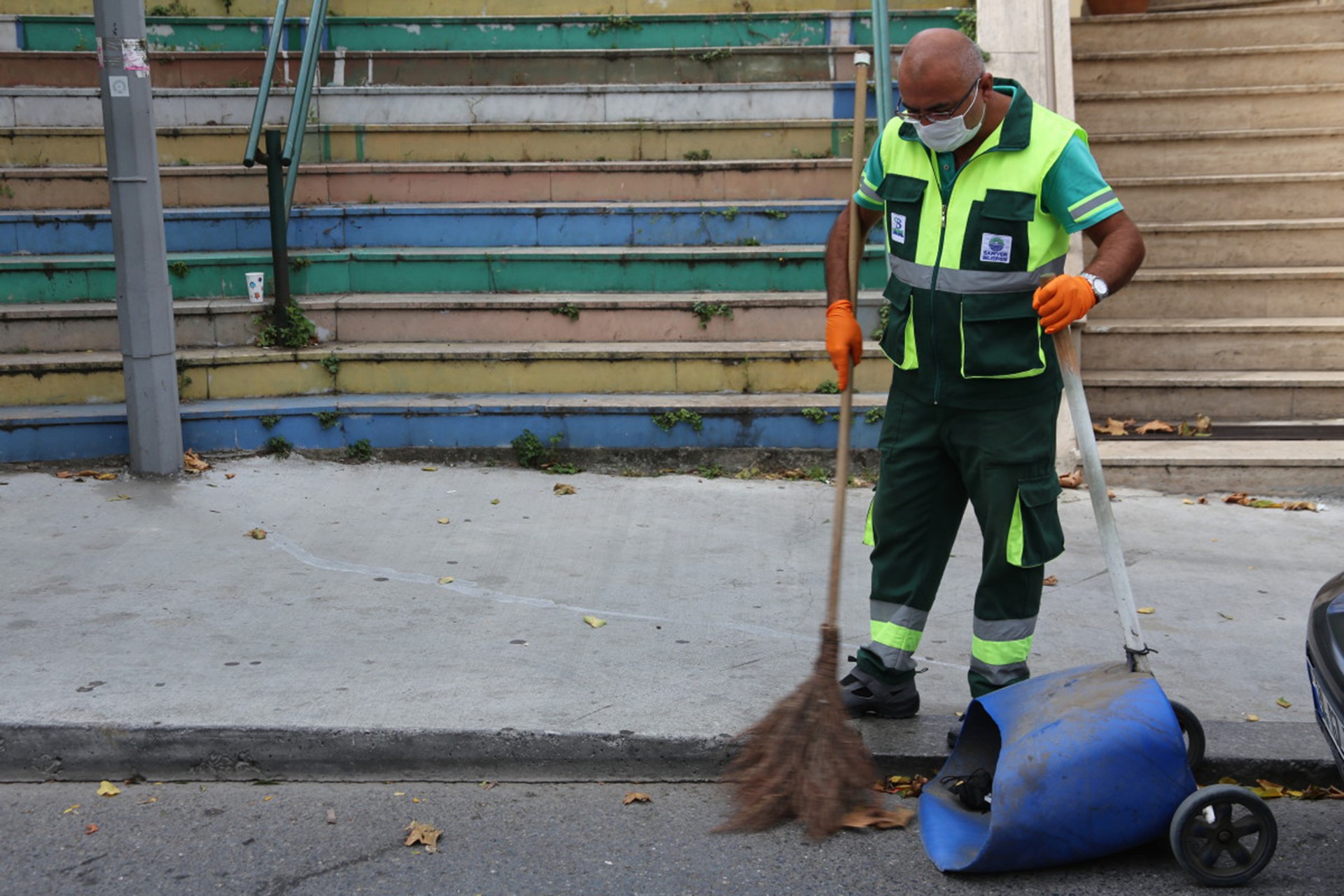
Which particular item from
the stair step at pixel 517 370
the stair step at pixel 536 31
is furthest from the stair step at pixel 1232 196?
the stair step at pixel 517 370

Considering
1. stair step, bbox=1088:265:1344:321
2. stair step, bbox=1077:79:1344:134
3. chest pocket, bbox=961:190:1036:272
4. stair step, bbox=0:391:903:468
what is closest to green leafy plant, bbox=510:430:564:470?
stair step, bbox=0:391:903:468

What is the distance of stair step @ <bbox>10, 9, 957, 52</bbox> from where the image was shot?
8.59 meters

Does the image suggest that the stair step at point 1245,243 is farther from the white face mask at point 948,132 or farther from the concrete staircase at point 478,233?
the white face mask at point 948,132

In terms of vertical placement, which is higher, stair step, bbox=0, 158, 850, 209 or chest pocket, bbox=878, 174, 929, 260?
stair step, bbox=0, 158, 850, 209

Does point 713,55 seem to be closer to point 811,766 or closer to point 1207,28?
point 1207,28

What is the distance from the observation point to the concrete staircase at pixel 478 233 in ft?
21.5

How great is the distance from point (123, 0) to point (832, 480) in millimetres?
3879

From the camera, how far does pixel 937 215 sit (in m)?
3.57

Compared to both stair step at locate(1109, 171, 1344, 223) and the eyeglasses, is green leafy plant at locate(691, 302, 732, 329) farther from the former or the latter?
the eyeglasses

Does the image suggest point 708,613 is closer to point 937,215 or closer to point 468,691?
point 468,691

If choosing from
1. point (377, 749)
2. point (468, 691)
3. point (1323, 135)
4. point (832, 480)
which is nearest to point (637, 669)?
point (468, 691)

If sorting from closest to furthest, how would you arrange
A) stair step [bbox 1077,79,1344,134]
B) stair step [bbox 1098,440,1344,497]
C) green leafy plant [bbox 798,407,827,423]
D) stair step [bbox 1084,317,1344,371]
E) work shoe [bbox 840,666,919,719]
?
work shoe [bbox 840,666,919,719], stair step [bbox 1098,440,1344,497], green leafy plant [bbox 798,407,827,423], stair step [bbox 1084,317,1344,371], stair step [bbox 1077,79,1344,134]

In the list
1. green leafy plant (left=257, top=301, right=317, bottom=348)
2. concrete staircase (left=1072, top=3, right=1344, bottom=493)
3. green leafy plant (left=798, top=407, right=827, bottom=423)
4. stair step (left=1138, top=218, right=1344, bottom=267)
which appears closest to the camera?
green leafy plant (left=798, top=407, right=827, bottom=423)

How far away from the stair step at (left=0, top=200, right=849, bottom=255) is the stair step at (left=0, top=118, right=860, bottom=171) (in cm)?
52
